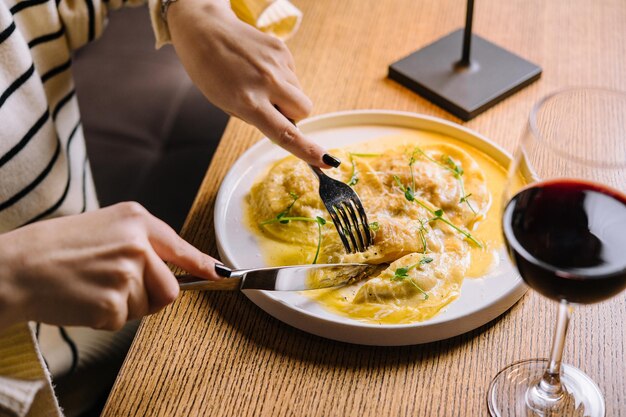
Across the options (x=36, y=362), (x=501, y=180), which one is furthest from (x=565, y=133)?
(x=36, y=362)

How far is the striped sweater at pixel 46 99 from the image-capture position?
1196 millimetres

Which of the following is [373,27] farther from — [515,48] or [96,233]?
[96,233]

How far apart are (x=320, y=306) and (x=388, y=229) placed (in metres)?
0.16

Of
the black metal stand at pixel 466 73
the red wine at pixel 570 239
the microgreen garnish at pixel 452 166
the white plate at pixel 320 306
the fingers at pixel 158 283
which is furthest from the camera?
the black metal stand at pixel 466 73

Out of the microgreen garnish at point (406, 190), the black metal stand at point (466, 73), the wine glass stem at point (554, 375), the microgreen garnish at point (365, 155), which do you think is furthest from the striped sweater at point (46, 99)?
the wine glass stem at point (554, 375)

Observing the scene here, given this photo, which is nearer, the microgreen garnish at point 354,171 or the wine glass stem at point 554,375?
the wine glass stem at point 554,375

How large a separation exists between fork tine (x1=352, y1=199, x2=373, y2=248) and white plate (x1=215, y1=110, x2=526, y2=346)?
136mm

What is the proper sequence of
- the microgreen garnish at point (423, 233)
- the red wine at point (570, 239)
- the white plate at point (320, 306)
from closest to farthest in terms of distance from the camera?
the red wine at point (570, 239)
the white plate at point (320, 306)
the microgreen garnish at point (423, 233)

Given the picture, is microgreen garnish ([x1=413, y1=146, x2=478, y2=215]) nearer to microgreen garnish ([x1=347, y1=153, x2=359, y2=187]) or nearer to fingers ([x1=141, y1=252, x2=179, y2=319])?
microgreen garnish ([x1=347, y1=153, x2=359, y2=187])

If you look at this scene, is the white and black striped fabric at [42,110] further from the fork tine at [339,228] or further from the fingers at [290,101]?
the fork tine at [339,228]

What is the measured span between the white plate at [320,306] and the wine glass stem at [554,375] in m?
0.12

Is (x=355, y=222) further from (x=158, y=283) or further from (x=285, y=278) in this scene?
(x=158, y=283)

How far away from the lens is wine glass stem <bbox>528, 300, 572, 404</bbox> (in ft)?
2.53

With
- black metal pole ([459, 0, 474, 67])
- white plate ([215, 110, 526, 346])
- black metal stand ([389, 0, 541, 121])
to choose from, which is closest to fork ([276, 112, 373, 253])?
white plate ([215, 110, 526, 346])
